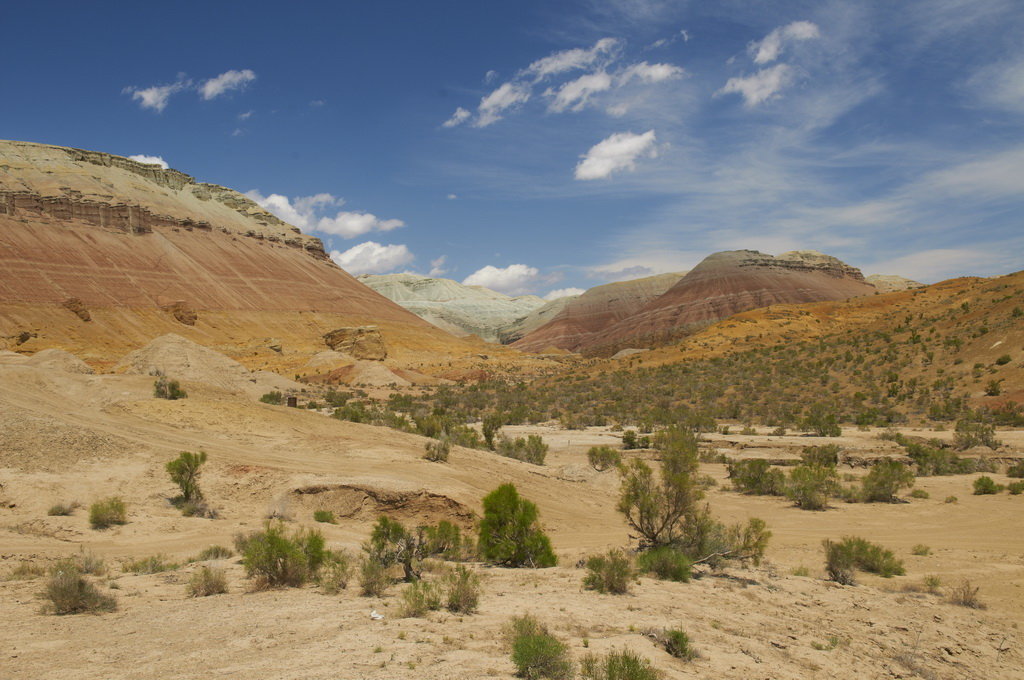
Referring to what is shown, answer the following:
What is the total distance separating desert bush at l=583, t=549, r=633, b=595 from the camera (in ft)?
24.5

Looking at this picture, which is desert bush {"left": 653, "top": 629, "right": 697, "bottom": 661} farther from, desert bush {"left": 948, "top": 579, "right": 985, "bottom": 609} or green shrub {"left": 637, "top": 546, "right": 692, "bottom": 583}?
desert bush {"left": 948, "top": 579, "right": 985, "bottom": 609}

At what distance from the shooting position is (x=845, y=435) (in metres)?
22.3

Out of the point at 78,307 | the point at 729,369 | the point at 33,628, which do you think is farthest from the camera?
the point at 78,307

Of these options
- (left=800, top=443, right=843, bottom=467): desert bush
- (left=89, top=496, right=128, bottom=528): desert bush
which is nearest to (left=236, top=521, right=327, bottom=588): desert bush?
(left=89, top=496, right=128, bottom=528): desert bush

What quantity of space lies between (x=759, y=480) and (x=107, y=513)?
48.5 feet

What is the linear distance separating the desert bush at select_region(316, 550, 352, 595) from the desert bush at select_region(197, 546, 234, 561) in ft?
6.42

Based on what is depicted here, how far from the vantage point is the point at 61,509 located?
33.2 feet

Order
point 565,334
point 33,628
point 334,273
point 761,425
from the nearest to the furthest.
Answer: point 33,628 → point 761,425 → point 334,273 → point 565,334

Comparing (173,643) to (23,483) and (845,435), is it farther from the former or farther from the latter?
(845,435)

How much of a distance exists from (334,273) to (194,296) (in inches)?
1210

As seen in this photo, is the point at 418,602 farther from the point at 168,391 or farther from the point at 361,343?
the point at 361,343

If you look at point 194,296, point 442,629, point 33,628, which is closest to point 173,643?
point 33,628

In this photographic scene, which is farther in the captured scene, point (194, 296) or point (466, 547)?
point (194, 296)

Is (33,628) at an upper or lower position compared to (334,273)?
lower
